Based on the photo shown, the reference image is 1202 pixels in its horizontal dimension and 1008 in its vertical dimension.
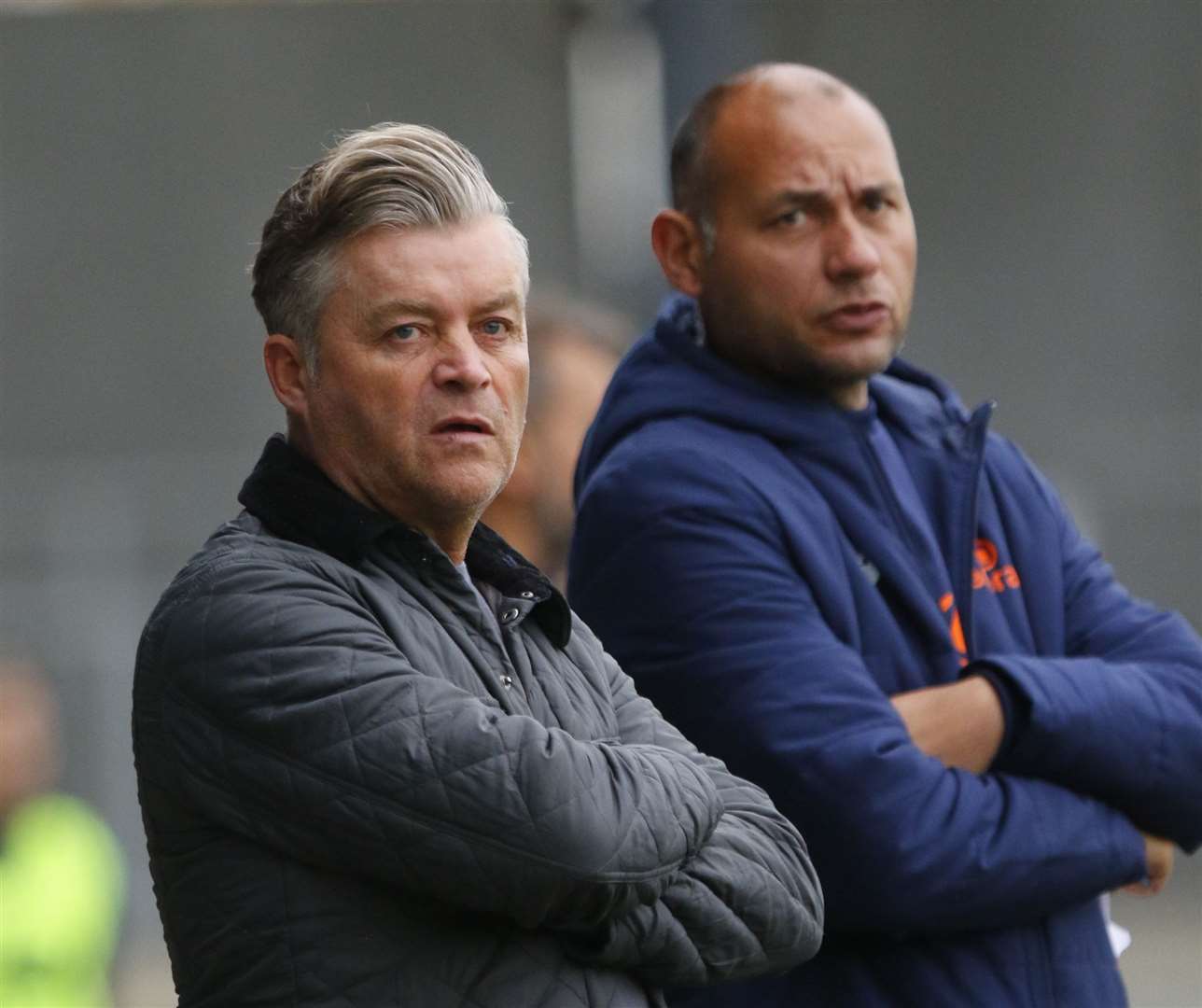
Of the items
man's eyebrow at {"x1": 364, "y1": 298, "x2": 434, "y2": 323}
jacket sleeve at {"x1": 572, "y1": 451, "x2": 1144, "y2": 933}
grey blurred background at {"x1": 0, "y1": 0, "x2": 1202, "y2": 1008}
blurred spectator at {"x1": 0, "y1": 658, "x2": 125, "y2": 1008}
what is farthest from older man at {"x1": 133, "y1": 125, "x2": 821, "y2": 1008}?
grey blurred background at {"x1": 0, "y1": 0, "x2": 1202, "y2": 1008}

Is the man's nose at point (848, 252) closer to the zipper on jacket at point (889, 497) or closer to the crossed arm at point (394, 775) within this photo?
the zipper on jacket at point (889, 497)

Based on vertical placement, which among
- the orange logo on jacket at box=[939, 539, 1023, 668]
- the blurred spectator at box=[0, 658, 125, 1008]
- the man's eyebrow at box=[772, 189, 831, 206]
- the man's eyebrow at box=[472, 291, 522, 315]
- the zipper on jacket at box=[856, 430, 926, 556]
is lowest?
the blurred spectator at box=[0, 658, 125, 1008]

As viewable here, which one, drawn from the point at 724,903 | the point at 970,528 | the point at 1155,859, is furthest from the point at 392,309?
the point at 1155,859

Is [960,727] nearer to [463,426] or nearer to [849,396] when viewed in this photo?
[849,396]

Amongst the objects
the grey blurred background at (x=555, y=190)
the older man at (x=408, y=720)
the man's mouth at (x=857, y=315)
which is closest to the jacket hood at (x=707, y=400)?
the man's mouth at (x=857, y=315)

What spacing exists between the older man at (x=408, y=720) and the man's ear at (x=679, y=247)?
87 centimetres

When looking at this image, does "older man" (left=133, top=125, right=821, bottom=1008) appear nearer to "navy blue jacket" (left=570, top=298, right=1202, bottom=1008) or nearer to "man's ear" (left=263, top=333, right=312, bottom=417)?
"man's ear" (left=263, top=333, right=312, bottom=417)

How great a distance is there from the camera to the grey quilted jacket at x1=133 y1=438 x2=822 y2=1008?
240 centimetres

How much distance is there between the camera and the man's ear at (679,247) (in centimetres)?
363

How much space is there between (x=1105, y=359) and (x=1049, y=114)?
6.22 ft

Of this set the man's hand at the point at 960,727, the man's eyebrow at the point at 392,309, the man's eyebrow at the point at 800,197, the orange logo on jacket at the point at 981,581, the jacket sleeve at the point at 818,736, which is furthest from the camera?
the man's eyebrow at the point at 800,197

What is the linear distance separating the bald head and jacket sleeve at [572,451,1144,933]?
20.8 inches

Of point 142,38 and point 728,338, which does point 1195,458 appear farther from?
point 728,338

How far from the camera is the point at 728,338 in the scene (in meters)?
3.58
